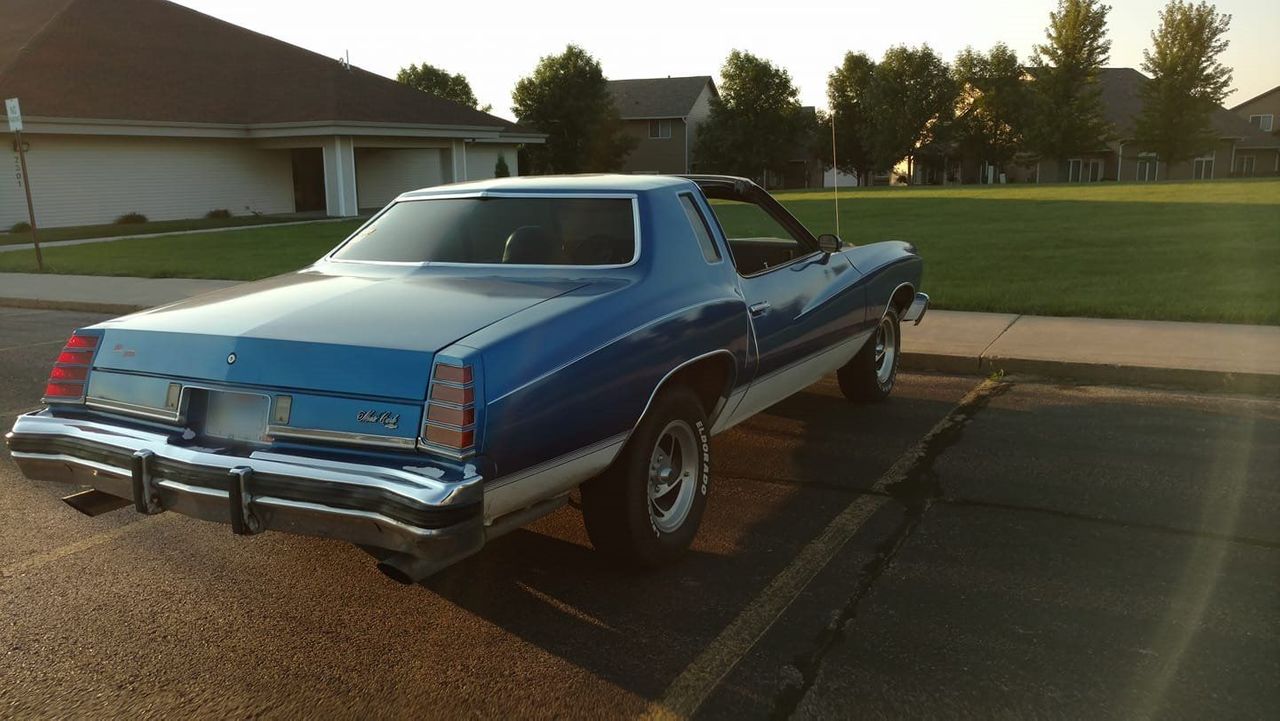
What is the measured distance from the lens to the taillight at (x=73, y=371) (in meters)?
3.96

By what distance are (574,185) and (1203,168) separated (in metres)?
73.9

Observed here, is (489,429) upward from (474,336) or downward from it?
downward

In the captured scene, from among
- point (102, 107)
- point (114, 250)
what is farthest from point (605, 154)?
point (114, 250)

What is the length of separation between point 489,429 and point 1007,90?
65.7 m

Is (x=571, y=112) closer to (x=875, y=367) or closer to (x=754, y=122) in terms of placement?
A: (x=754, y=122)

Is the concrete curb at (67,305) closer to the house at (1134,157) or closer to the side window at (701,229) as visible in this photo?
the side window at (701,229)

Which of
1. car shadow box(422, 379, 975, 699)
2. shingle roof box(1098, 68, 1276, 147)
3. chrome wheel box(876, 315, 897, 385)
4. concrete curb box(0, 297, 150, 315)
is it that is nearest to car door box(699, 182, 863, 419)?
car shadow box(422, 379, 975, 699)

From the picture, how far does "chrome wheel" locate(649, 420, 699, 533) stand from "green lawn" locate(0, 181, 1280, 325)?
23.6 feet

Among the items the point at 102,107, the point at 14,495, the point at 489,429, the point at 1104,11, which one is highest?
the point at 1104,11

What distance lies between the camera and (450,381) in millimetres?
3256

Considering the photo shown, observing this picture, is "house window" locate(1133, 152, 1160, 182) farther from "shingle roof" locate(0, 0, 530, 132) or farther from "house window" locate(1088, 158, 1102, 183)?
"shingle roof" locate(0, 0, 530, 132)

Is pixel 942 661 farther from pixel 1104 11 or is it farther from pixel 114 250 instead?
pixel 1104 11

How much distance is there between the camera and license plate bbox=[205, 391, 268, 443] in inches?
138

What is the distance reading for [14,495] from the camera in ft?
17.5
